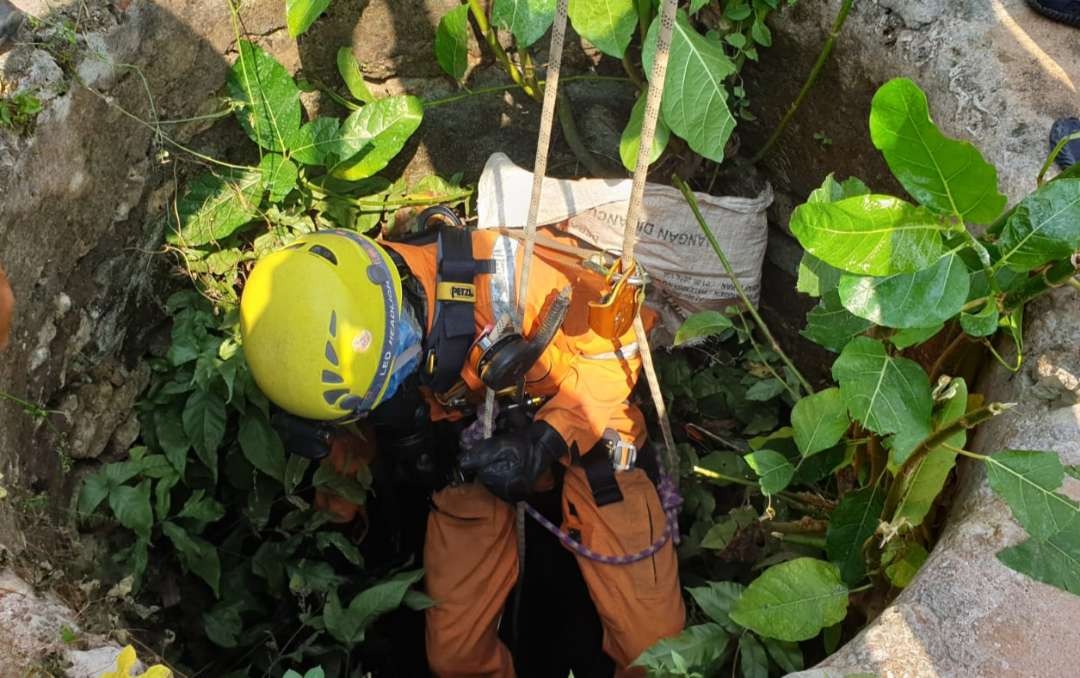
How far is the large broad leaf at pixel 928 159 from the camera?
161 cm

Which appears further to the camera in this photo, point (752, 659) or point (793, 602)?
point (752, 659)

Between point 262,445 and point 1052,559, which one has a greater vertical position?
point 1052,559

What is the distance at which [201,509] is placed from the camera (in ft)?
9.34

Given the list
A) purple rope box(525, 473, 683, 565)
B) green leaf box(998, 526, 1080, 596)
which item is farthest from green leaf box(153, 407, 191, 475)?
green leaf box(998, 526, 1080, 596)

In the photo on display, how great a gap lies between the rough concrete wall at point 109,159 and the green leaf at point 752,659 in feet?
5.38

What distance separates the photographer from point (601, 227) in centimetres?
345

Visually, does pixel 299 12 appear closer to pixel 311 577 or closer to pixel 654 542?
pixel 311 577

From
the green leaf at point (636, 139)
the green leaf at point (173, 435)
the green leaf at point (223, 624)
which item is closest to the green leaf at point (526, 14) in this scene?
the green leaf at point (636, 139)

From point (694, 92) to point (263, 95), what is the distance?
1356mm

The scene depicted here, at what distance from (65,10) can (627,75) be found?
5.84 ft

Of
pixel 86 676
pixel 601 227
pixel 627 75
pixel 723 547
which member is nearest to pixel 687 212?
pixel 601 227

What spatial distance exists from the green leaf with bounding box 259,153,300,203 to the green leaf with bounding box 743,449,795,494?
171 centimetres

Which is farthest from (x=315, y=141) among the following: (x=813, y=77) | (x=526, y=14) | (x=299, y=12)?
(x=813, y=77)

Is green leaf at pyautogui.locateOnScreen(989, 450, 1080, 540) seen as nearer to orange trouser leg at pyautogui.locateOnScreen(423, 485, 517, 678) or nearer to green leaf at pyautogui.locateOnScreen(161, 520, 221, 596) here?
orange trouser leg at pyautogui.locateOnScreen(423, 485, 517, 678)
